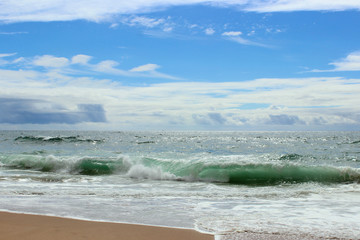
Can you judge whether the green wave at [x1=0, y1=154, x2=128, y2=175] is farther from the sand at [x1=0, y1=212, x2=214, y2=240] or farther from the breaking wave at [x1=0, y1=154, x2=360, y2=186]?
the sand at [x1=0, y1=212, x2=214, y2=240]

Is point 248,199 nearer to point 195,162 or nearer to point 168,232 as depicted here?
point 168,232

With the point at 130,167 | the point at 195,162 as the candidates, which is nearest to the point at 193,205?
the point at 195,162

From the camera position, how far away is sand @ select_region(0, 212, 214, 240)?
457cm

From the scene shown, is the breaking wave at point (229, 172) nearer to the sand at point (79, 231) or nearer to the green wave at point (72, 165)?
the green wave at point (72, 165)

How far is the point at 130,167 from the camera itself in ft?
53.3

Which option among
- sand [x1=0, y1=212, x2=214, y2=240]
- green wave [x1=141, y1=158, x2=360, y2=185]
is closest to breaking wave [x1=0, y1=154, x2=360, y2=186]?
green wave [x1=141, y1=158, x2=360, y2=185]

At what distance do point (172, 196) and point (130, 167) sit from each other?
802 cm

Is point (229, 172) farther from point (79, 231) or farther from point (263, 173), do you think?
point (79, 231)

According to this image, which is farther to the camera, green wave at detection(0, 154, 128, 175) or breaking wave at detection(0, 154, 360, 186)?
green wave at detection(0, 154, 128, 175)

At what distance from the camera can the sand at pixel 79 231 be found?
4.57 metres

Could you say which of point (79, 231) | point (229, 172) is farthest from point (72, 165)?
point (79, 231)

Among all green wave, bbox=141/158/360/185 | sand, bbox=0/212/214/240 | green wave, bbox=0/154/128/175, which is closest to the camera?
sand, bbox=0/212/214/240

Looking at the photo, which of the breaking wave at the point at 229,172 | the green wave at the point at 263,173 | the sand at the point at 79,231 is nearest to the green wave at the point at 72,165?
the breaking wave at the point at 229,172

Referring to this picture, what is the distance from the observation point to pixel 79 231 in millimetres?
4809
